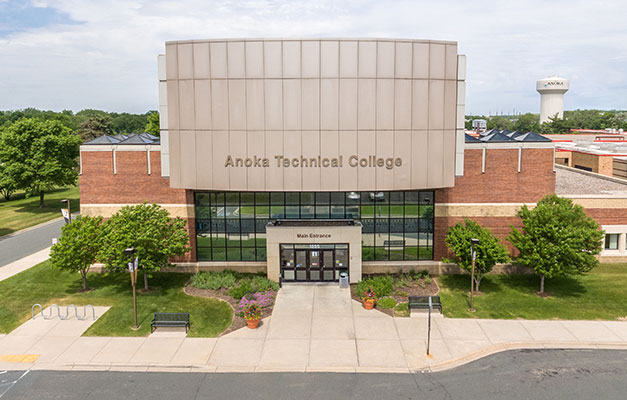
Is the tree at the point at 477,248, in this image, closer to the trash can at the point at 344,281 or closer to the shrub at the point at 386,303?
the shrub at the point at 386,303

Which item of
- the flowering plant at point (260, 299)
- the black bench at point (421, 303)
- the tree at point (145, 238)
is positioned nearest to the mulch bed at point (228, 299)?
the flowering plant at point (260, 299)

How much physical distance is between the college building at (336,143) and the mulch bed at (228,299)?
11.6 feet

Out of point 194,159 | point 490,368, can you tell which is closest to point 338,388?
point 490,368

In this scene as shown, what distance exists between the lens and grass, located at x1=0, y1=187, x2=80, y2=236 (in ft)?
172

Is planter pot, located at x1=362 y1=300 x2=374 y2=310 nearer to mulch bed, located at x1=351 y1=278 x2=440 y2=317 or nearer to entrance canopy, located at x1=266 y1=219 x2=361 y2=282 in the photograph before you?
mulch bed, located at x1=351 y1=278 x2=440 y2=317

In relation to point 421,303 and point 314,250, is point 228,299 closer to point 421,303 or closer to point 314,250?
point 314,250

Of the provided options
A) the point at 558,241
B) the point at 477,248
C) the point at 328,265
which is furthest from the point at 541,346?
the point at 328,265

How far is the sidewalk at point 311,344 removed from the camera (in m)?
21.8

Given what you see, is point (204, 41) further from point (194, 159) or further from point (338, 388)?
point (338, 388)

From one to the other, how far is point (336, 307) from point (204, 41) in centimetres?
1750

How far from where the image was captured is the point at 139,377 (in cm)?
2075

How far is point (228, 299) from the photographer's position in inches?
1156

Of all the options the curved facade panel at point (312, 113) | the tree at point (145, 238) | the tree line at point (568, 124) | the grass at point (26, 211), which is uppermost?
the tree line at point (568, 124)

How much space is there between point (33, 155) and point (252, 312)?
153 ft
